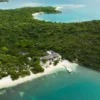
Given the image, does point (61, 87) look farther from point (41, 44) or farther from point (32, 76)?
point (41, 44)

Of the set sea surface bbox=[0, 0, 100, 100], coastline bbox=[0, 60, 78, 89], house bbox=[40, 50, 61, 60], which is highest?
house bbox=[40, 50, 61, 60]

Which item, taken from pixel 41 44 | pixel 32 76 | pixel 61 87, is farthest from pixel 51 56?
pixel 61 87

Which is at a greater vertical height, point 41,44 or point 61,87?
point 41,44

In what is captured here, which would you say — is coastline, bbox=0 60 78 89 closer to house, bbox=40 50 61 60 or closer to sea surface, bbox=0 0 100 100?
sea surface, bbox=0 0 100 100

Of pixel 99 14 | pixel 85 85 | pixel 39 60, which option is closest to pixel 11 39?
pixel 39 60

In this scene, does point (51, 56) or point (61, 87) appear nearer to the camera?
point (61, 87)

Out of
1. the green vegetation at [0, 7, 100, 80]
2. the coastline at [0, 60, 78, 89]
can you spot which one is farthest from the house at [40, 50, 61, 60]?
the coastline at [0, 60, 78, 89]

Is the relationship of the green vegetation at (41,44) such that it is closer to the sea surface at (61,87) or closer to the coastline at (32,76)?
the coastline at (32,76)

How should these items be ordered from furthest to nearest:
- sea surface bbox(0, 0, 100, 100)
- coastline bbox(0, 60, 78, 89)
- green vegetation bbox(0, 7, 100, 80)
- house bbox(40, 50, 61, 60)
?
house bbox(40, 50, 61, 60) < green vegetation bbox(0, 7, 100, 80) < coastline bbox(0, 60, 78, 89) < sea surface bbox(0, 0, 100, 100)

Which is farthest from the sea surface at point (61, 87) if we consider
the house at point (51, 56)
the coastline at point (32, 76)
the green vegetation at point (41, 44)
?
the house at point (51, 56)

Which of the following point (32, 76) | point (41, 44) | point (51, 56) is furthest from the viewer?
point (41, 44)
